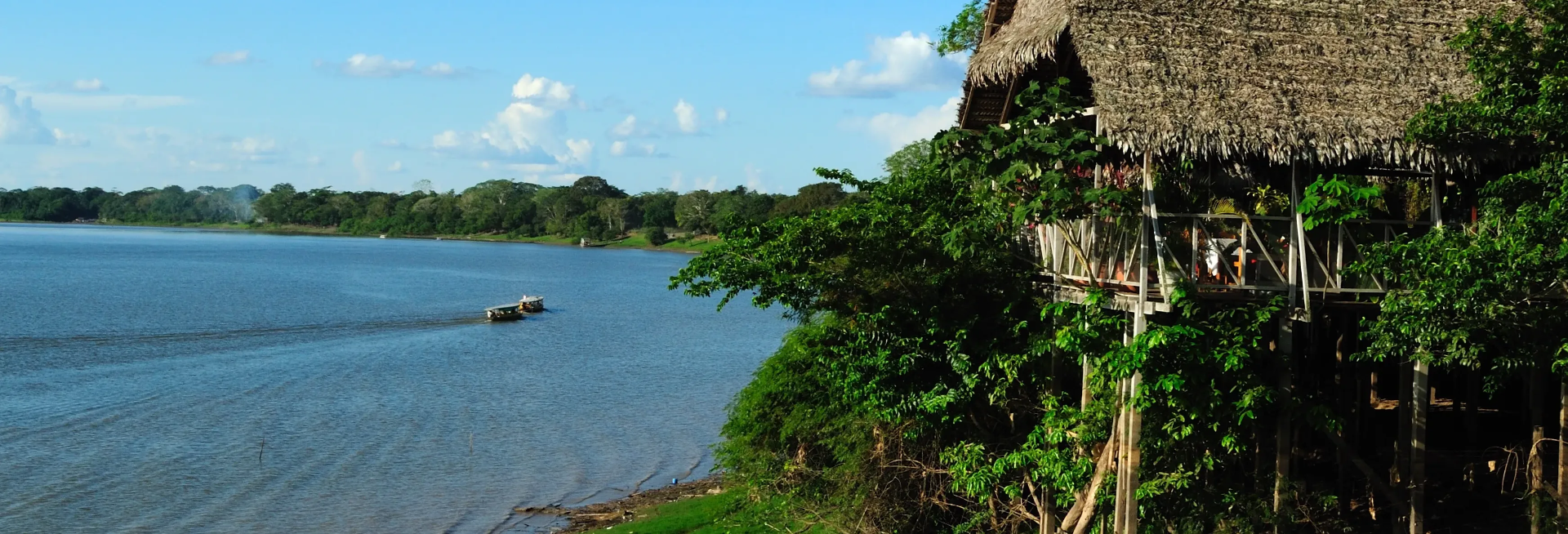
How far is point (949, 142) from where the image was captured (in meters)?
14.3

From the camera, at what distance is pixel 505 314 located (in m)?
55.6

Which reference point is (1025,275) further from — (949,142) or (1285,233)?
(1285,233)

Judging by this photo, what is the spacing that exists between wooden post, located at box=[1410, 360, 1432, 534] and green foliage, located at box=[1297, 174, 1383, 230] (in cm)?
168

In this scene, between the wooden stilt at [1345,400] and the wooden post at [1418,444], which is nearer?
the wooden post at [1418,444]

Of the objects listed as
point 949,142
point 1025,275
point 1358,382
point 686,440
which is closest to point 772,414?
point 1025,275

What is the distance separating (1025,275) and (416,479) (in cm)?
1549

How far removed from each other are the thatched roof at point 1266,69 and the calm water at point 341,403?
578 inches

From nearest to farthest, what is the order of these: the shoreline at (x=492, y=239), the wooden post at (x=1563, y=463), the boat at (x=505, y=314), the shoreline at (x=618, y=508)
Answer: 1. the wooden post at (x=1563, y=463)
2. the shoreline at (x=618, y=508)
3. the boat at (x=505, y=314)
4. the shoreline at (x=492, y=239)

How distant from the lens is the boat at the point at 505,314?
55031mm

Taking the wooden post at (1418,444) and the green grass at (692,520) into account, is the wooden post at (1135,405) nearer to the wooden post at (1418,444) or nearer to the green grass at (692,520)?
the wooden post at (1418,444)

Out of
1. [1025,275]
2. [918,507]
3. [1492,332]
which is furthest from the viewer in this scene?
[918,507]

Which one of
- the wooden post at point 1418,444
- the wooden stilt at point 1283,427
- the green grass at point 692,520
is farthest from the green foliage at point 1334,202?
the green grass at point 692,520

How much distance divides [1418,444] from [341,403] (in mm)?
27099

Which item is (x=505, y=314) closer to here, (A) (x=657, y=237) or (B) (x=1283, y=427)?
(B) (x=1283, y=427)
